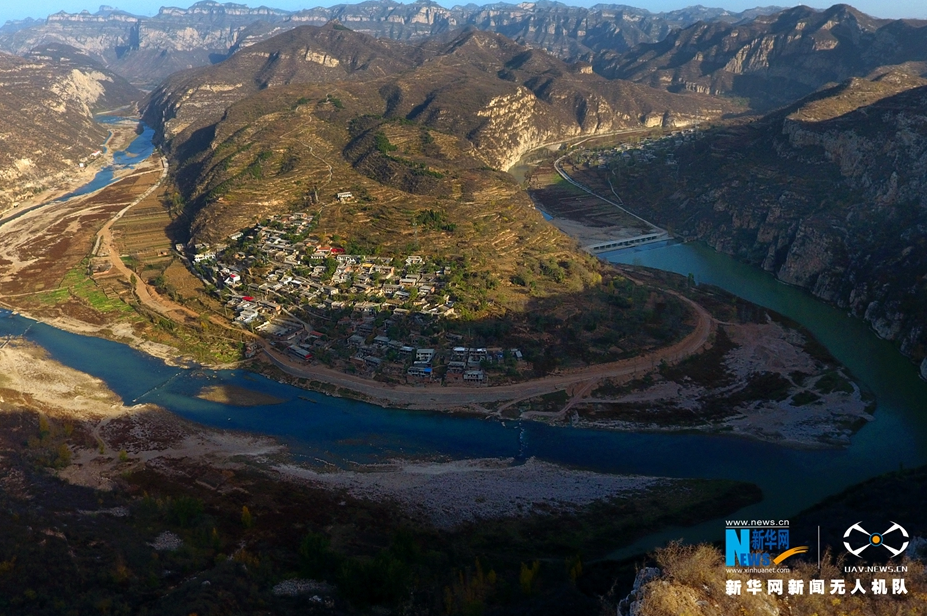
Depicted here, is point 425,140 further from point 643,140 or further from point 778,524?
point 778,524

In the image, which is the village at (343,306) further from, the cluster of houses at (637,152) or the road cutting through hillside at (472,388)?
the cluster of houses at (637,152)

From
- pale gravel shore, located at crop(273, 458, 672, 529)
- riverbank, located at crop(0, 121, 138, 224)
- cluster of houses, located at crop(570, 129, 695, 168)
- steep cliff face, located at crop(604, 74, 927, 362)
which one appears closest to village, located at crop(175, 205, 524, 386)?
pale gravel shore, located at crop(273, 458, 672, 529)

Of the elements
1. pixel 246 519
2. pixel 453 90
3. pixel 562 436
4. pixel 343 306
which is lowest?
pixel 246 519

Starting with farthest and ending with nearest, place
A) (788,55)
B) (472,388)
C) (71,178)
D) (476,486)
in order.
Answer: (788,55) < (71,178) < (472,388) < (476,486)

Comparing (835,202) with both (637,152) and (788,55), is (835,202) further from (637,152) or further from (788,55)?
(788,55)

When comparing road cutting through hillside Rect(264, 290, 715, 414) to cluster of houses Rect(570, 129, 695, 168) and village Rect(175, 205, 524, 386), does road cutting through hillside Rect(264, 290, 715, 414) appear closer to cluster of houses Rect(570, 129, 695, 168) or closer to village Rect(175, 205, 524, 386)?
village Rect(175, 205, 524, 386)

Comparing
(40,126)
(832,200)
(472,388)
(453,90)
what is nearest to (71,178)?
(40,126)
